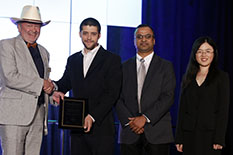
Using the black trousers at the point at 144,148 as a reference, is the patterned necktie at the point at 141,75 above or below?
above

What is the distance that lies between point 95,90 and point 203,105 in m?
0.87

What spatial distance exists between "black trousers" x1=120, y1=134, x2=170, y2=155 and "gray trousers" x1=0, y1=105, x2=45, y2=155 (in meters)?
0.73

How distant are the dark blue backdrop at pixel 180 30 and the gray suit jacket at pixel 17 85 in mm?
1913

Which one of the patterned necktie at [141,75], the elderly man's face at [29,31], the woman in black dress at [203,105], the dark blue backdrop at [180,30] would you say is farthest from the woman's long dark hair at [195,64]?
the dark blue backdrop at [180,30]

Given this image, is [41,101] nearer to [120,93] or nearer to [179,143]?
[120,93]

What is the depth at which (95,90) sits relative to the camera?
9.30ft

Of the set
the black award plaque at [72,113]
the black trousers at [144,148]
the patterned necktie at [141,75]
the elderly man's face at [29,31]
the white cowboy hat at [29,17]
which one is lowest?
the black trousers at [144,148]

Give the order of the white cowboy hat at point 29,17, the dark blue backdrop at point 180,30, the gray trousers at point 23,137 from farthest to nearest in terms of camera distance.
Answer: the dark blue backdrop at point 180,30, the white cowboy hat at point 29,17, the gray trousers at point 23,137

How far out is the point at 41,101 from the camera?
2.93 metres

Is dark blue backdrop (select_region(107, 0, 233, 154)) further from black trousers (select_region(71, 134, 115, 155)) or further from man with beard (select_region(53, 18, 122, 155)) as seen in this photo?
black trousers (select_region(71, 134, 115, 155))

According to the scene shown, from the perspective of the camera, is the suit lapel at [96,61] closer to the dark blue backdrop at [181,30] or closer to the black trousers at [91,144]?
the black trousers at [91,144]

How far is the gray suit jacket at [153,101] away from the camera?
114 inches

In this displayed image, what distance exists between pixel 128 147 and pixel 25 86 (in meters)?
0.99

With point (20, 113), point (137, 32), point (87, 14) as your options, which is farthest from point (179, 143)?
point (87, 14)
